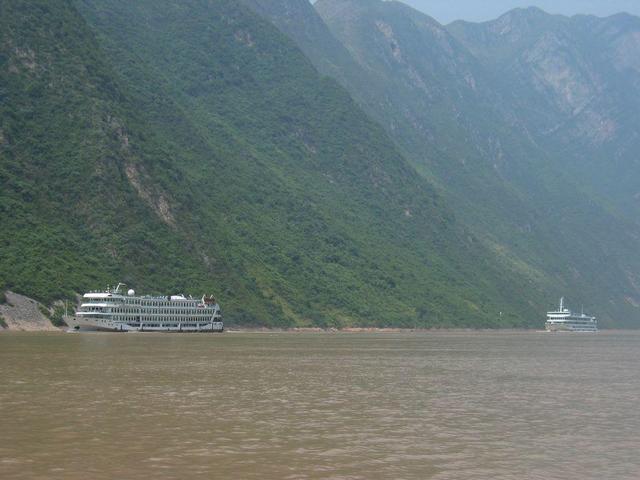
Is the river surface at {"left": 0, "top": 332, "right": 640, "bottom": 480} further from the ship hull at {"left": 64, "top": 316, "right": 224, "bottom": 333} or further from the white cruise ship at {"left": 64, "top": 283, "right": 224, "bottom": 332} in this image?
the white cruise ship at {"left": 64, "top": 283, "right": 224, "bottom": 332}

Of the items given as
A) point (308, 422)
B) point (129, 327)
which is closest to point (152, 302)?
point (129, 327)

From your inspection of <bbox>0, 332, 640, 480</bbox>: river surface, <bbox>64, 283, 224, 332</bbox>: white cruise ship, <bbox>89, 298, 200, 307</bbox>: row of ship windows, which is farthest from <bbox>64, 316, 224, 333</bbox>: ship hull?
<bbox>0, 332, 640, 480</bbox>: river surface

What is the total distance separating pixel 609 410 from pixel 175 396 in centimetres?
2411

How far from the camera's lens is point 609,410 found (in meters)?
55.4

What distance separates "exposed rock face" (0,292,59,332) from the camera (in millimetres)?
152625

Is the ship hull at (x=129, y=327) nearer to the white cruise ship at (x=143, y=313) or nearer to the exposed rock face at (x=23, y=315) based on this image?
the white cruise ship at (x=143, y=313)

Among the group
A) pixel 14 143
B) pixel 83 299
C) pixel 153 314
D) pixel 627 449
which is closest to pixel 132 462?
pixel 627 449

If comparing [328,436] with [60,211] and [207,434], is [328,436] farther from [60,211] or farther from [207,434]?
[60,211]

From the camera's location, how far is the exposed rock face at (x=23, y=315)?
153m

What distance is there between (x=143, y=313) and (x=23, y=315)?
31329 millimetres

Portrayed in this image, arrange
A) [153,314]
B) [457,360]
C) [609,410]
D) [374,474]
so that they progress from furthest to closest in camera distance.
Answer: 1. [153,314]
2. [457,360]
3. [609,410]
4. [374,474]

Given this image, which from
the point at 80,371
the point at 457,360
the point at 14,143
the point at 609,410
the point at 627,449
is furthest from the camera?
the point at 14,143

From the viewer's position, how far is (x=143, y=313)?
18400cm

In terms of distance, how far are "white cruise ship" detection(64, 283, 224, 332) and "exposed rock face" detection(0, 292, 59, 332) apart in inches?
170
